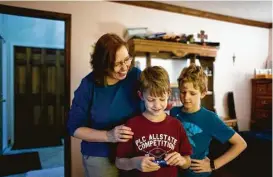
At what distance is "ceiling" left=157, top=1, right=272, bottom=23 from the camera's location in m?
3.14

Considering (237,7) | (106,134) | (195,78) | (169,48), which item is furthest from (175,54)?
Answer: (106,134)

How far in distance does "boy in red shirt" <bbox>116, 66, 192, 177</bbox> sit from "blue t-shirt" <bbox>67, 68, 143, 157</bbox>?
11 centimetres

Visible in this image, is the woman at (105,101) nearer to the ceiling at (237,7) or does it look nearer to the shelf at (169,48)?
the shelf at (169,48)

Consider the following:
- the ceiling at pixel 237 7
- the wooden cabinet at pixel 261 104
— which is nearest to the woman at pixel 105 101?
the ceiling at pixel 237 7

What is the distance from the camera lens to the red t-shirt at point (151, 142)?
93 cm

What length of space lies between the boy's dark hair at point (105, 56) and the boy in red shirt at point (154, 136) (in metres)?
0.17

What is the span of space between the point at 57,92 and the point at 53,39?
42.3 inches

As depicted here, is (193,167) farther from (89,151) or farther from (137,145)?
(89,151)

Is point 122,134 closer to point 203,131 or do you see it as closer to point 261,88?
point 203,131

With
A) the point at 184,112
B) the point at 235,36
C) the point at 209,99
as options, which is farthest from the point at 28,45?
the point at 184,112

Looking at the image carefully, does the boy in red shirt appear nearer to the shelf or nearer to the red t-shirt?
the red t-shirt

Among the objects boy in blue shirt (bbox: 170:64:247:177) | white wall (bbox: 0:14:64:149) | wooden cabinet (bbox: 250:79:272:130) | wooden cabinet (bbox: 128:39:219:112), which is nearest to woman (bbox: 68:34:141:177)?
boy in blue shirt (bbox: 170:64:247:177)

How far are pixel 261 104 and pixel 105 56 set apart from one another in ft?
11.9

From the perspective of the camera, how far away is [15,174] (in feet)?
9.89
